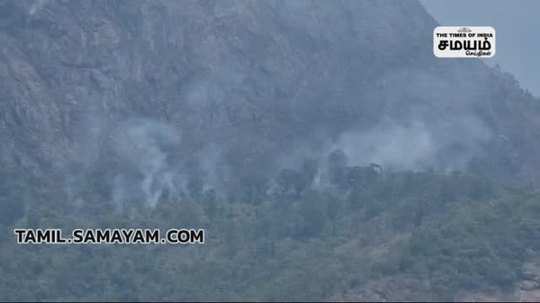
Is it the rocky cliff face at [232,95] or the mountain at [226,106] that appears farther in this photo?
the rocky cliff face at [232,95]

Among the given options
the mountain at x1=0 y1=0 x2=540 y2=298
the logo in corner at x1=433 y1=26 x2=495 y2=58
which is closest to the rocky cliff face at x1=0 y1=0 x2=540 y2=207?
the mountain at x1=0 y1=0 x2=540 y2=298

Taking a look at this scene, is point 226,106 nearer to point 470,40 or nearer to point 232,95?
point 232,95

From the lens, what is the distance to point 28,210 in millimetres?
62094

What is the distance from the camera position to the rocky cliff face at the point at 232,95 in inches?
2734

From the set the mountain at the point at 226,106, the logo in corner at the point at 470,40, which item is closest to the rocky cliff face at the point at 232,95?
the mountain at the point at 226,106

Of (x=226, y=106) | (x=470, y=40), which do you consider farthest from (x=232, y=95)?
(x=470, y=40)

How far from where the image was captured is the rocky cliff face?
2734 inches

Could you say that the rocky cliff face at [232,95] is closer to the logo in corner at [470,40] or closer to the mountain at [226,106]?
the mountain at [226,106]

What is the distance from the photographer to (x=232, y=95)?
74.1 m

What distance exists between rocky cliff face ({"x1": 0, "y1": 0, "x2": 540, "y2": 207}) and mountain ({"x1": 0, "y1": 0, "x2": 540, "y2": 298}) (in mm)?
89

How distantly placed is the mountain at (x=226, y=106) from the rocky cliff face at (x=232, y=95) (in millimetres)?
89

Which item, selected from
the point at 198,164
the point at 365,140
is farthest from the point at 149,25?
the point at 365,140

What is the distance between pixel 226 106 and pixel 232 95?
3.19ft

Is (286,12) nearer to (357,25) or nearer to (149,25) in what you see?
(357,25)
